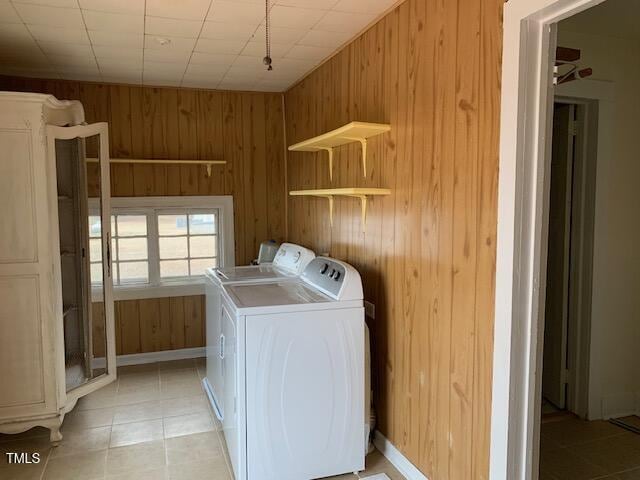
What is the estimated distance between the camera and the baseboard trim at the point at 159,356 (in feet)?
13.6

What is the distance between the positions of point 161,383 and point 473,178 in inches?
113

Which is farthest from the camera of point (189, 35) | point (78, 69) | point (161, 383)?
point (161, 383)

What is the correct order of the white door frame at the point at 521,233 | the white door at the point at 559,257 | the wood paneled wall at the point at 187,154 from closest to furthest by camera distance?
1. the white door frame at the point at 521,233
2. the white door at the point at 559,257
3. the wood paneled wall at the point at 187,154

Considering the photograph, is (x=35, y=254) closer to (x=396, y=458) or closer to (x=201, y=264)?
(x=201, y=264)

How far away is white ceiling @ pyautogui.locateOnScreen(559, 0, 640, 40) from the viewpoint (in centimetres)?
254

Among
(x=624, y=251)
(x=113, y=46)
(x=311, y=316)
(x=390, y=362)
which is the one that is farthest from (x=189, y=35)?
Answer: (x=624, y=251)

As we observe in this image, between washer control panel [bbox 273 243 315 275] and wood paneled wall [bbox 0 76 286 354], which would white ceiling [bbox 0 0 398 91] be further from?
washer control panel [bbox 273 243 315 275]

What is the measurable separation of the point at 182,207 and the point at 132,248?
53 centimetres

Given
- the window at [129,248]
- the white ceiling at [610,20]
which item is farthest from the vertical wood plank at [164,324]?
the white ceiling at [610,20]

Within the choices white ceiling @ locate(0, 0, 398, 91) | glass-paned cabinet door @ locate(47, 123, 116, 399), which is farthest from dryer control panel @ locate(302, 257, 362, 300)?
glass-paned cabinet door @ locate(47, 123, 116, 399)

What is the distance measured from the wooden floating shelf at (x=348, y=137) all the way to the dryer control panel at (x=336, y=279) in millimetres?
561

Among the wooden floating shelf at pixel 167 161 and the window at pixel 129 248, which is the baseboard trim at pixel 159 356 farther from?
the wooden floating shelf at pixel 167 161

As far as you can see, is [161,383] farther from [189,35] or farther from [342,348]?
[189,35]

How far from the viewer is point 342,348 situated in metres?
2.42
